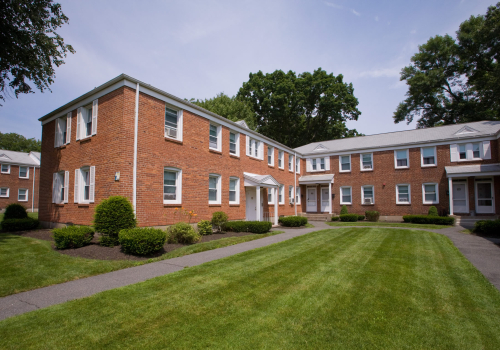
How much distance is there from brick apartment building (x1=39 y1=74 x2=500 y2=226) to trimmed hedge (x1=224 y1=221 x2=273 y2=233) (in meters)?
1.33

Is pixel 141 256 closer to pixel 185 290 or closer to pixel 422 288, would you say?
pixel 185 290

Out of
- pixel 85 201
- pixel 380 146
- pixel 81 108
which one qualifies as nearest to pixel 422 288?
pixel 85 201

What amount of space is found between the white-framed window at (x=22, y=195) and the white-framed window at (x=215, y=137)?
31.1 meters

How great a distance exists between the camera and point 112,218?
955 cm

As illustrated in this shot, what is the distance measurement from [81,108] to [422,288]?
14.5 metres

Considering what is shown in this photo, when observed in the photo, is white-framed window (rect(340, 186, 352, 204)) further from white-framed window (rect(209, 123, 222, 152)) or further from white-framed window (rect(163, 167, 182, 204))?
white-framed window (rect(163, 167, 182, 204))

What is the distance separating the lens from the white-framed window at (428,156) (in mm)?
22484

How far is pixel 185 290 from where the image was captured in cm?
532

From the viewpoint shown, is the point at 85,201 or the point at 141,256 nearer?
the point at 141,256

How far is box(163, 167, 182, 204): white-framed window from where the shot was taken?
40.4 feet

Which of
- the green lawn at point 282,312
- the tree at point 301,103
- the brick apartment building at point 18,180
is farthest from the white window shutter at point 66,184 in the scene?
the tree at point 301,103

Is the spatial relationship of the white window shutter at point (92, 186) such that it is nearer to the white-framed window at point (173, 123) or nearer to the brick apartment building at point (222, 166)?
the brick apartment building at point (222, 166)

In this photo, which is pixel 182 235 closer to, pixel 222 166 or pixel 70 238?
pixel 70 238

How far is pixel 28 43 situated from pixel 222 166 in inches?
426
